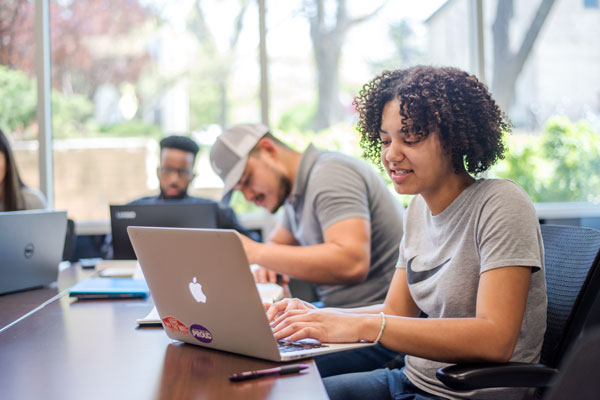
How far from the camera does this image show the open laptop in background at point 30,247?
1.93 meters

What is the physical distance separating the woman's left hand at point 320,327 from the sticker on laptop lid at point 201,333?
0.13 metres

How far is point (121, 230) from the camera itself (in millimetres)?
2248

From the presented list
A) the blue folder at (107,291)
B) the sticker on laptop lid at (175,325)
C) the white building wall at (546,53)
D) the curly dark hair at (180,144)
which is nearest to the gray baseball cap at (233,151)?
the blue folder at (107,291)

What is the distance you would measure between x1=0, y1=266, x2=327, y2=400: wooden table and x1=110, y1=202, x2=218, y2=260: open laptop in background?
65cm

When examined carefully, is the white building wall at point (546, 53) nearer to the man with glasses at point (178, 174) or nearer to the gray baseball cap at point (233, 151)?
the man with glasses at point (178, 174)

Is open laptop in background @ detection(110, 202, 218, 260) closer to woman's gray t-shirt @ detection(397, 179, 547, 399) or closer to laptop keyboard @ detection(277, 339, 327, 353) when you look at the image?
woman's gray t-shirt @ detection(397, 179, 547, 399)

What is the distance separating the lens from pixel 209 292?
1125mm

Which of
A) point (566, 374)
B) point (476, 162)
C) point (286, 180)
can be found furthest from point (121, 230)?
point (566, 374)

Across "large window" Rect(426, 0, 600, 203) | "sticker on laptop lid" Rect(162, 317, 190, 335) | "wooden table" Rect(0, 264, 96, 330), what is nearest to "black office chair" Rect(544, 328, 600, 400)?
"sticker on laptop lid" Rect(162, 317, 190, 335)

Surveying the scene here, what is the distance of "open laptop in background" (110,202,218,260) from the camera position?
2.19m

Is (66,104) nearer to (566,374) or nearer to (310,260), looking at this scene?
(310,260)

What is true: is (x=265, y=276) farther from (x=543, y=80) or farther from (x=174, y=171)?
(x=543, y=80)

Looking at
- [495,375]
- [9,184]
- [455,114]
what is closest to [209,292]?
[495,375]

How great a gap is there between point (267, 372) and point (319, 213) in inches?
44.3
